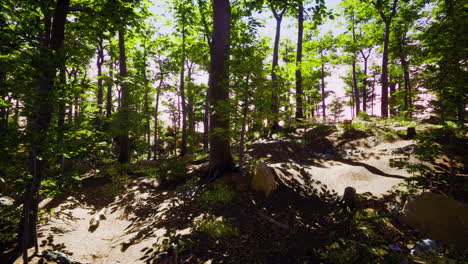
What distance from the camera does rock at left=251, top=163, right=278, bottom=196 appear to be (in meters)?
6.86

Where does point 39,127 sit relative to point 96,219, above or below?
above

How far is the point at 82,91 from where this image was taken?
15.1 ft

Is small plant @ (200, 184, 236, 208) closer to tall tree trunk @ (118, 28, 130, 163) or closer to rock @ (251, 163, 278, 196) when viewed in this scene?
rock @ (251, 163, 278, 196)

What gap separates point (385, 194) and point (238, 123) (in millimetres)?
5029

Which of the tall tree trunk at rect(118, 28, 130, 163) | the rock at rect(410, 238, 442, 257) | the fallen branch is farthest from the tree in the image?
the tall tree trunk at rect(118, 28, 130, 163)

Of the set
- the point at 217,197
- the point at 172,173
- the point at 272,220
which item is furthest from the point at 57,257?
the point at 172,173

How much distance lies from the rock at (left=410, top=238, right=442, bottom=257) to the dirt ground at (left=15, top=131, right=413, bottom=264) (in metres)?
1.47

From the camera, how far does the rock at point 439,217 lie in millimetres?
4238

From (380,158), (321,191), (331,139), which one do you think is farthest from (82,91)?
(331,139)

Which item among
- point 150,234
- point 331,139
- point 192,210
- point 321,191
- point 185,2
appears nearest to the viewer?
point 150,234

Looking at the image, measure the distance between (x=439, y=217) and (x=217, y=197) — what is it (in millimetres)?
5543

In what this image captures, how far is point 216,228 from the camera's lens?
5223 millimetres

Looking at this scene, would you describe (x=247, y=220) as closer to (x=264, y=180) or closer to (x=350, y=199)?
(x=264, y=180)

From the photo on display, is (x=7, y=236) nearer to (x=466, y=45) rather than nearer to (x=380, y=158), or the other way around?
(x=466, y=45)
